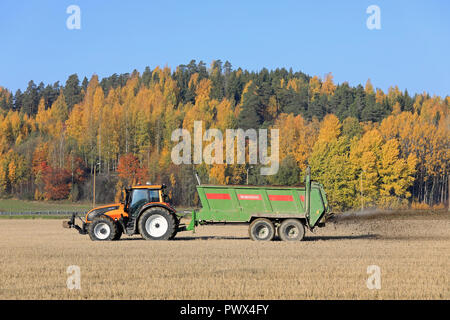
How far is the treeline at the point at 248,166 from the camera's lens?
90438 millimetres

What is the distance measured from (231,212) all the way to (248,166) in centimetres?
7503

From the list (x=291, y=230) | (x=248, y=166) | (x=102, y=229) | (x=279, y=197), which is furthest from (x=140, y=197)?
(x=248, y=166)

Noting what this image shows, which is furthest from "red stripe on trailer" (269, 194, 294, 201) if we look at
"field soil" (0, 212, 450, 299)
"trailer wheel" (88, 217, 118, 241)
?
"trailer wheel" (88, 217, 118, 241)

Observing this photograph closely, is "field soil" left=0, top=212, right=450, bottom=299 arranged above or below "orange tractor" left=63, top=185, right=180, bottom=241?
below

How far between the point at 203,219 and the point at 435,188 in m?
98.0

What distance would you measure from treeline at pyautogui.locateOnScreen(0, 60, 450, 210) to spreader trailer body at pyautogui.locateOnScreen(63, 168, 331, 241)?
53.7 meters

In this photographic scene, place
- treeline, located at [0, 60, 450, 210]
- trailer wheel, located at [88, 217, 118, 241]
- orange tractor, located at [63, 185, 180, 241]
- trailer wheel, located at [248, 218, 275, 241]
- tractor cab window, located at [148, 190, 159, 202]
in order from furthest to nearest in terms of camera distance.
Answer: treeline, located at [0, 60, 450, 210]
trailer wheel, located at [248, 218, 275, 241]
tractor cab window, located at [148, 190, 159, 202]
trailer wheel, located at [88, 217, 118, 241]
orange tractor, located at [63, 185, 180, 241]

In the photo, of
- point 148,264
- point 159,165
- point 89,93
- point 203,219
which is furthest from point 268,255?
point 89,93

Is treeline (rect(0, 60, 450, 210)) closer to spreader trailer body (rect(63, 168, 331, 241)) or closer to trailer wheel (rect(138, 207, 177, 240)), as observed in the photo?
spreader trailer body (rect(63, 168, 331, 241))

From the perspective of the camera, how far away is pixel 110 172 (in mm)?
127688

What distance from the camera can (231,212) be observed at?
1117 inches

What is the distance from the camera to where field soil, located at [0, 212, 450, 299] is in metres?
14.2

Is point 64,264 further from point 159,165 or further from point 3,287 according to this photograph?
point 159,165

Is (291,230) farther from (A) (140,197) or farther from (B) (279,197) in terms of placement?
(A) (140,197)
